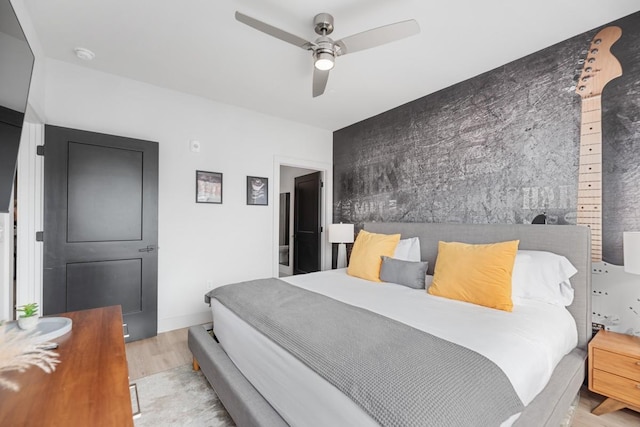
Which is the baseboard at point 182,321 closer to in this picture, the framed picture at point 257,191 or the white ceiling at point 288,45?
the framed picture at point 257,191

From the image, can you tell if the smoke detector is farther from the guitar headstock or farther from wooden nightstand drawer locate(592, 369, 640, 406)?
wooden nightstand drawer locate(592, 369, 640, 406)

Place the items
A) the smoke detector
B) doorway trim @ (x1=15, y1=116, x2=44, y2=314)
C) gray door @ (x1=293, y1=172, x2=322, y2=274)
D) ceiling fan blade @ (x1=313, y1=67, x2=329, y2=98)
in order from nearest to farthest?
ceiling fan blade @ (x1=313, y1=67, x2=329, y2=98)
doorway trim @ (x1=15, y1=116, x2=44, y2=314)
the smoke detector
gray door @ (x1=293, y1=172, x2=322, y2=274)

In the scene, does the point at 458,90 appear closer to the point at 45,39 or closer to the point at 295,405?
the point at 295,405

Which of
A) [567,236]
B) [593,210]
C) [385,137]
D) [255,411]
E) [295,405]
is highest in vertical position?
[385,137]

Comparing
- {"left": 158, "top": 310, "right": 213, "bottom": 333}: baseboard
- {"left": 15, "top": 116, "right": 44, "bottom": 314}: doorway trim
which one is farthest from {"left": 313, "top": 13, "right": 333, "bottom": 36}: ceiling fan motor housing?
{"left": 158, "top": 310, "right": 213, "bottom": 333}: baseboard

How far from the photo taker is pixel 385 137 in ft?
12.7

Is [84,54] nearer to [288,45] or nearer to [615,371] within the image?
[288,45]

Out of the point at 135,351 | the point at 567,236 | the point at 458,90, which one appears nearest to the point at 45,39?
the point at 135,351

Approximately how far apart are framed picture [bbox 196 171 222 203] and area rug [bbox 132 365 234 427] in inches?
73.0

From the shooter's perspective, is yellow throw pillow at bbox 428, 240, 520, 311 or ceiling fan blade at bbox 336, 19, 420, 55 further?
yellow throw pillow at bbox 428, 240, 520, 311

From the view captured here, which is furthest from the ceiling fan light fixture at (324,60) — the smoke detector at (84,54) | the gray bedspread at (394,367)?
the smoke detector at (84,54)

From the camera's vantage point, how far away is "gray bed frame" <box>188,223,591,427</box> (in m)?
1.42

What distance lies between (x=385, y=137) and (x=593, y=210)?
2.30 metres

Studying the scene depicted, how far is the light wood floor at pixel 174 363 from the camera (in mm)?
1827
